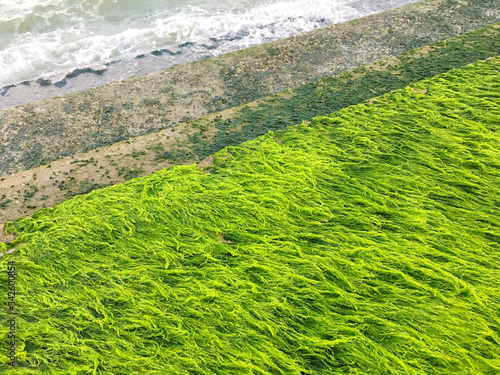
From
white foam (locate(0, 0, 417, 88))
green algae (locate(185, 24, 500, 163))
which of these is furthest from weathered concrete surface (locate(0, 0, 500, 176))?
white foam (locate(0, 0, 417, 88))

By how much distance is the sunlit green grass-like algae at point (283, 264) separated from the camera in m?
2.16

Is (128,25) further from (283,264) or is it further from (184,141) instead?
(283,264)

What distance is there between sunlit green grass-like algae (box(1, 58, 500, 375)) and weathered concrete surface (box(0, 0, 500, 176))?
99cm

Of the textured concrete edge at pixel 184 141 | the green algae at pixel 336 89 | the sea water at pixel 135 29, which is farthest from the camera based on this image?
the sea water at pixel 135 29

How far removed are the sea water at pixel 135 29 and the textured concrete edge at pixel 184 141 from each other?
213 cm

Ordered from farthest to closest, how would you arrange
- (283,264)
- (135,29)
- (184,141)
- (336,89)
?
(135,29) < (336,89) < (184,141) < (283,264)

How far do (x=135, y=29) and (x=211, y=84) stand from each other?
2.92 m

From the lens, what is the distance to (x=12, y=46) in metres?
5.87

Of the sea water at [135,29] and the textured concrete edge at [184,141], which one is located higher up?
the sea water at [135,29]

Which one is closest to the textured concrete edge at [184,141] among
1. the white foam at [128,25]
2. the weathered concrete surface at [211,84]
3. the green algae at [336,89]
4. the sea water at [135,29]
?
the green algae at [336,89]

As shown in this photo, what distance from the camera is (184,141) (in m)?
3.70

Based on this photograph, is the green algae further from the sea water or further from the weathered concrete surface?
the sea water

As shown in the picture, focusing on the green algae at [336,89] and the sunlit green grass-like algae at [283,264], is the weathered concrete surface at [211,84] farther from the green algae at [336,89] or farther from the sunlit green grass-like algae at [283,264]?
the sunlit green grass-like algae at [283,264]

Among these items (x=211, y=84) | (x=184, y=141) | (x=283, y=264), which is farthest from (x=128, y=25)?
(x=283, y=264)
